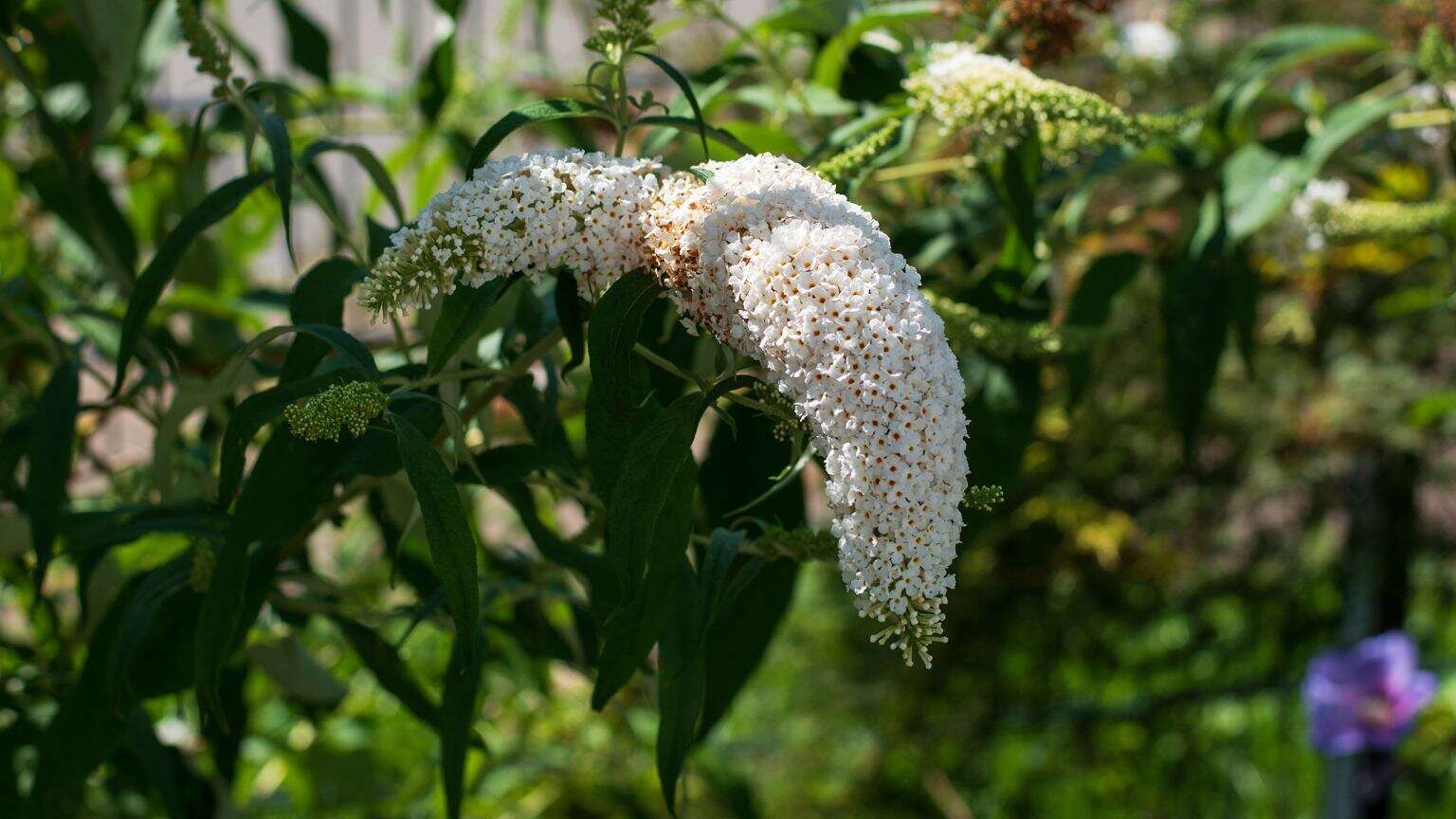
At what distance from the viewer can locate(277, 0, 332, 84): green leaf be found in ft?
4.40

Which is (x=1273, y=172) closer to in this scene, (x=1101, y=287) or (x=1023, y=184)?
(x=1101, y=287)

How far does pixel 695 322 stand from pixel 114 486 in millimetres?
691

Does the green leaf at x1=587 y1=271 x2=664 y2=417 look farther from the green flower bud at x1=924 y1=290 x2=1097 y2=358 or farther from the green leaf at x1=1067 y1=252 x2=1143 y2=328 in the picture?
the green leaf at x1=1067 y1=252 x2=1143 y2=328

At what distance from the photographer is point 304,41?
1.35 meters

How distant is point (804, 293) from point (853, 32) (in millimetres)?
496

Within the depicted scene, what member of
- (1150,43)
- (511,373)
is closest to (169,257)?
(511,373)

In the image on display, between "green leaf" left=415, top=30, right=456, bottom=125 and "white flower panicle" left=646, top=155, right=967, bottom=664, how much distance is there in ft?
2.07

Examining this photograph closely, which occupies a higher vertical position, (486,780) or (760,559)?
(760,559)

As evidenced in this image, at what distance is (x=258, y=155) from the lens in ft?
4.39

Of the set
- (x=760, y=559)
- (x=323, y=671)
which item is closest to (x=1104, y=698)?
(x=323, y=671)

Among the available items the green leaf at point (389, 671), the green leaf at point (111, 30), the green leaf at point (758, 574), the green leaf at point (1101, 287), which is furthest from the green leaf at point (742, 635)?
the green leaf at point (111, 30)

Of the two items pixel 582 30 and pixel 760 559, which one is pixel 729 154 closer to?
A: pixel 760 559

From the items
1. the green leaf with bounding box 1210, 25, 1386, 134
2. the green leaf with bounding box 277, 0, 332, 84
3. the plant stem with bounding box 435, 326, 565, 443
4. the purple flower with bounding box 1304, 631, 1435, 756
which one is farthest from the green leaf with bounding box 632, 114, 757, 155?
the purple flower with bounding box 1304, 631, 1435, 756

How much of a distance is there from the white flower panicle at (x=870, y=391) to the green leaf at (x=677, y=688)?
0.20m
